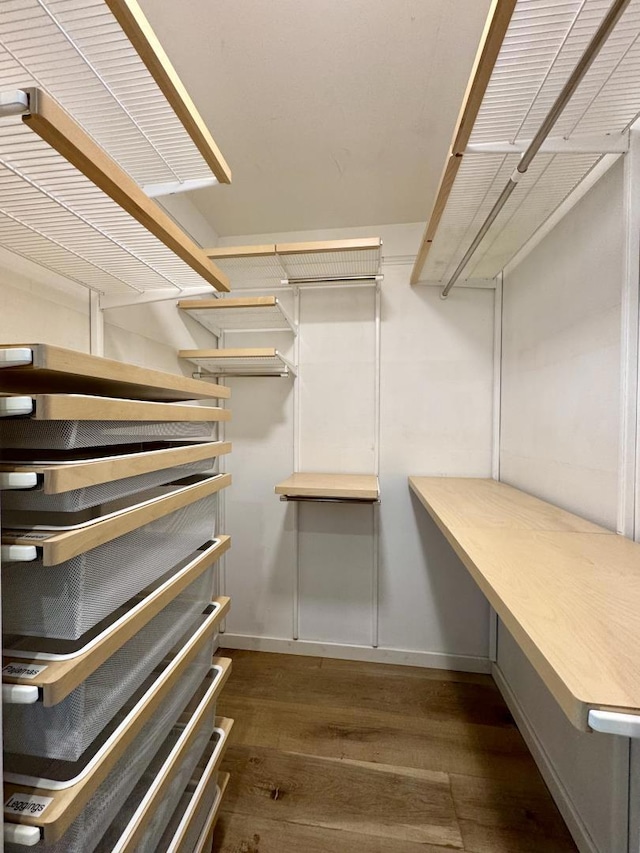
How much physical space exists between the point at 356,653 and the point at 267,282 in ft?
6.49

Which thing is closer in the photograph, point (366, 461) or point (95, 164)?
point (95, 164)

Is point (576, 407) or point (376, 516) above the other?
point (576, 407)

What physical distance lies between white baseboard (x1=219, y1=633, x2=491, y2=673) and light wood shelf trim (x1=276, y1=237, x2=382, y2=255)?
74.3 inches

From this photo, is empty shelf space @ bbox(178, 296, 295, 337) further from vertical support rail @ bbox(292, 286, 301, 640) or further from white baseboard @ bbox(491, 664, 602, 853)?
white baseboard @ bbox(491, 664, 602, 853)

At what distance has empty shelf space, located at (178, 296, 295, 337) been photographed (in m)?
1.52

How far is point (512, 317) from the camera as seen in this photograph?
64.6 inches

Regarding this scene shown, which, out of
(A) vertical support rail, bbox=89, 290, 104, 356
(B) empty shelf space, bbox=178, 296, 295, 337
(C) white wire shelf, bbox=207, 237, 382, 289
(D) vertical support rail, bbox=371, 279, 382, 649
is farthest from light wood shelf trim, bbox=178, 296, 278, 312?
(D) vertical support rail, bbox=371, 279, 382, 649

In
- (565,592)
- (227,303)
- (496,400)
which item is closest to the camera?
(565,592)

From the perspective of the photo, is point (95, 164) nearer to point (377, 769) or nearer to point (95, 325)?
point (95, 325)

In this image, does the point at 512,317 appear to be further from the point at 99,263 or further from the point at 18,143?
the point at 18,143

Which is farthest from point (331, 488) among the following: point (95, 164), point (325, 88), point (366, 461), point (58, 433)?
point (325, 88)

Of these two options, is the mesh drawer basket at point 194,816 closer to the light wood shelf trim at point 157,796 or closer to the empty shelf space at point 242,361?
the light wood shelf trim at point 157,796

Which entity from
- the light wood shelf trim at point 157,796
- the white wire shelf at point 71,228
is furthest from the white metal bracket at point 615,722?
the white wire shelf at point 71,228

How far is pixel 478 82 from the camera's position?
0.66 meters
